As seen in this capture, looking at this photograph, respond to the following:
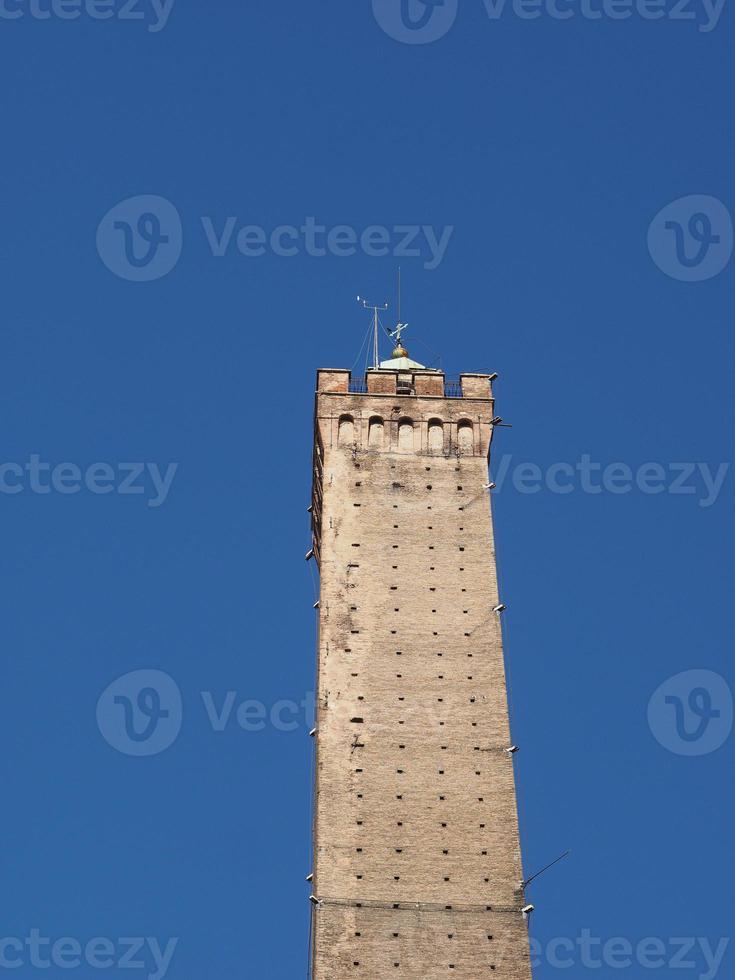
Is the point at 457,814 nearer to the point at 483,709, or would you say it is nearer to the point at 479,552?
the point at 483,709

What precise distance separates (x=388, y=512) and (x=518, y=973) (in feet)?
43.1

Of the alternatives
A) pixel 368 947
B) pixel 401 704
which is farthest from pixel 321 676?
pixel 368 947

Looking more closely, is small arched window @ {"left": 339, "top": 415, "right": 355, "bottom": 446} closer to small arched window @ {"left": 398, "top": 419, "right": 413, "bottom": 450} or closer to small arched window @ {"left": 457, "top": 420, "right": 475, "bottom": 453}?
small arched window @ {"left": 398, "top": 419, "right": 413, "bottom": 450}

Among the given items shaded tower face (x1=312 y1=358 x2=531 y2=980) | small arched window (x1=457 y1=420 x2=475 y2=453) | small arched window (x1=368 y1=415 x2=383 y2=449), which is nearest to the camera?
shaded tower face (x1=312 y1=358 x2=531 y2=980)

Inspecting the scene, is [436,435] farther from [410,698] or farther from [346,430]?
[410,698]

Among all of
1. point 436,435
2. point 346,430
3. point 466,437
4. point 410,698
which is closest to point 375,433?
point 346,430

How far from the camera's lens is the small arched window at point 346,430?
61.3m

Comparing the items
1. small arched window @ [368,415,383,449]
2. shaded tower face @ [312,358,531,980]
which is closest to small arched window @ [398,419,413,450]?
shaded tower face @ [312,358,531,980]

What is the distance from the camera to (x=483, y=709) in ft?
184

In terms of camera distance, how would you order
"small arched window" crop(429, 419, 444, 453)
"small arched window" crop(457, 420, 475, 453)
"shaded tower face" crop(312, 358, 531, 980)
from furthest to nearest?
"small arched window" crop(457, 420, 475, 453), "small arched window" crop(429, 419, 444, 453), "shaded tower face" crop(312, 358, 531, 980)

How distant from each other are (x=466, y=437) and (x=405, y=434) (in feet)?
5.45

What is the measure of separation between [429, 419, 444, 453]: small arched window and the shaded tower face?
1.7 inches

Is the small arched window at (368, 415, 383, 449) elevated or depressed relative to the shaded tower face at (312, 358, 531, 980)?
elevated

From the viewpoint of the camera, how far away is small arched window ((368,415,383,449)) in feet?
201
